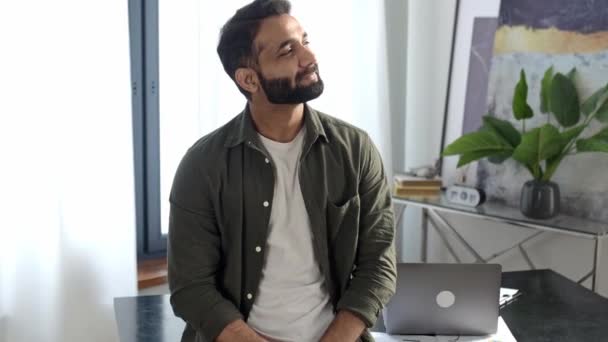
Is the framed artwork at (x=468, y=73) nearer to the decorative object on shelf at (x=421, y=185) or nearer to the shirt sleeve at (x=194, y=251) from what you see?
the decorative object on shelf at (x=421, y=185)

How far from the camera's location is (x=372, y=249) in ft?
5.55

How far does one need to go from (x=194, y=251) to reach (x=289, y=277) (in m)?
0.20

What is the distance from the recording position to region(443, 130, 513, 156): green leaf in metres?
2.58

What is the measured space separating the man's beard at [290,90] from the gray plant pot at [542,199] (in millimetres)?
1139

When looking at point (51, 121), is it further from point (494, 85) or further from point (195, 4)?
point (494, 85)

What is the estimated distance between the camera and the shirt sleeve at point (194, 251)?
163 centimetres

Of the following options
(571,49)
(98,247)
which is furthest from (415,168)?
(98,247)

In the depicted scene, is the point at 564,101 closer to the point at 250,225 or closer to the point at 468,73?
the point at 468,73

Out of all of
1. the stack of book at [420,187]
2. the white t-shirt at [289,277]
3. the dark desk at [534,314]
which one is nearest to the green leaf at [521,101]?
the stack of book at [420,187]

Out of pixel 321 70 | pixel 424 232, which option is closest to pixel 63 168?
pixel 321 70

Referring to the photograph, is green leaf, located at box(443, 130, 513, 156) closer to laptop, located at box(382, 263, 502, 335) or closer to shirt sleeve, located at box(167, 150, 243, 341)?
laptop, located at box(382, 263, 502, 335)

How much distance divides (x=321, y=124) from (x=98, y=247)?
103 centimetres

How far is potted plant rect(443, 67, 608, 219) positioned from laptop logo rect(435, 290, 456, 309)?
0.82m

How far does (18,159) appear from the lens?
7.50ft
